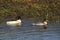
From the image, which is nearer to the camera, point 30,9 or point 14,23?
point 14,23

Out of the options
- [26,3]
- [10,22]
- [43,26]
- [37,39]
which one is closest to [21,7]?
[26,3]

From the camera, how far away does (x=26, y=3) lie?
2261 inches

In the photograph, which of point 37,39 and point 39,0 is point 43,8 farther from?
point 37,39

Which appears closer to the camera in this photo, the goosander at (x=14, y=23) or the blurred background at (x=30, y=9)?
the goosander at (x=14, y=23)

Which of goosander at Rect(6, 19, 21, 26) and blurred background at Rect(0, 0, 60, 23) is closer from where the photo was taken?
goosander at Rect(6, 19, 21, 26)

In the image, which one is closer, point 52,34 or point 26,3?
point 52,34

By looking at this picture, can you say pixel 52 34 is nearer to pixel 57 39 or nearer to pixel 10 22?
pixel 57 39

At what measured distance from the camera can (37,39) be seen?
91.8ft

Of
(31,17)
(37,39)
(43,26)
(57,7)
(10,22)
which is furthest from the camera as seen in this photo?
(57,7)

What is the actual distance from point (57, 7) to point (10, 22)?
51.3 ft

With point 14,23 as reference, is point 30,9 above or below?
above

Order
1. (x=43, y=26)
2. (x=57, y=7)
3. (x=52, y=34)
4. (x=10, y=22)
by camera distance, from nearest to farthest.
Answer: (x=52, y=34)
(x=43, y=26)
(x=10, y=22)
(x=57, y=7)

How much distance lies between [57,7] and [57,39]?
28827 millimetres

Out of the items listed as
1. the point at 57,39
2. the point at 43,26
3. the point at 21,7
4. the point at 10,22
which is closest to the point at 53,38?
the point at 57,39
